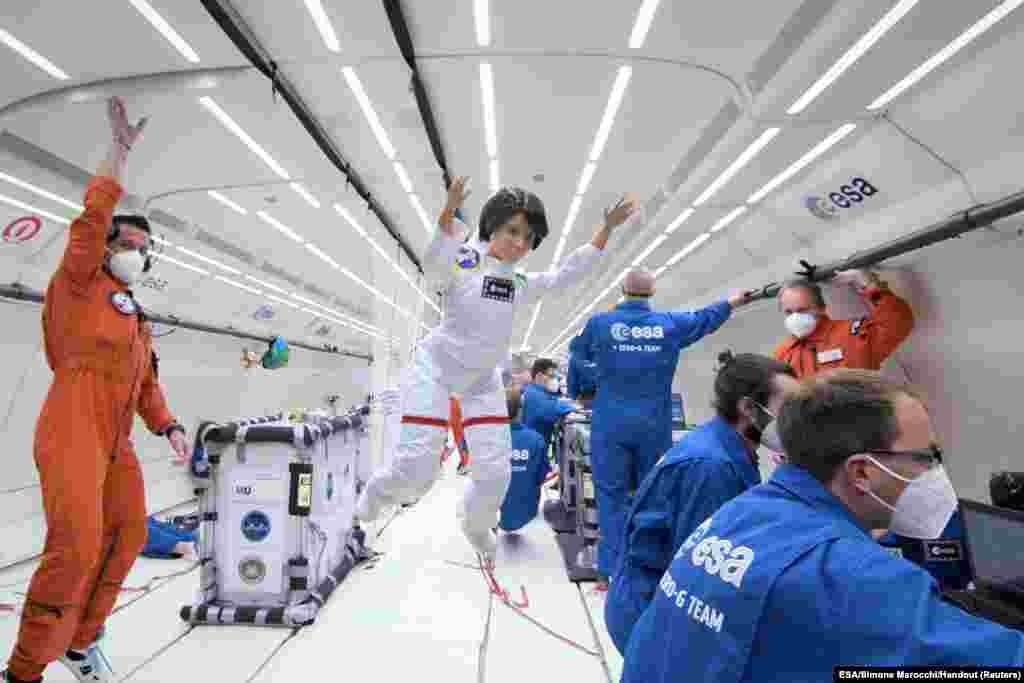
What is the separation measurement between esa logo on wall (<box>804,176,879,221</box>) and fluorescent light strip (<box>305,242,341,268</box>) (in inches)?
231

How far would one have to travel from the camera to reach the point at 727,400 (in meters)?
1.64

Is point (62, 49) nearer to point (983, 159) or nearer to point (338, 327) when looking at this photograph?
point (983, 159)

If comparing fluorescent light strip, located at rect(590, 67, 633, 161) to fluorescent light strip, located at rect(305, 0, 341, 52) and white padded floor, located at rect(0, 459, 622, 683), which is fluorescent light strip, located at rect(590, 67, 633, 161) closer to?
fluorescent light strip, located at rect(305, 0, 341, 52)

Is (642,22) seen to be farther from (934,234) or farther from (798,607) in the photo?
(798,607)

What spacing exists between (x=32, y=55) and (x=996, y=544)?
4828mm

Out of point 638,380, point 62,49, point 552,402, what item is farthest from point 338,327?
point 638,380

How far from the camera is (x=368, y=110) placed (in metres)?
4.09

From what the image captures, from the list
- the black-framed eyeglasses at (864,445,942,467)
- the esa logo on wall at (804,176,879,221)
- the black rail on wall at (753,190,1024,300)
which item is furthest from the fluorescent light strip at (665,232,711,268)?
the black-framed eyeglasses at (864,445,942,467)

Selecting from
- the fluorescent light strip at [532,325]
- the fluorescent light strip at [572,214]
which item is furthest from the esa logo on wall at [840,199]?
the fluorescent light strip at [532,325]

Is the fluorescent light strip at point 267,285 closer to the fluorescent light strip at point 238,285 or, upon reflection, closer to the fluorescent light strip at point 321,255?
the fluorescent light strip at point 238,285

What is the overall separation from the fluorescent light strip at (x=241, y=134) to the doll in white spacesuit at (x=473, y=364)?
2544mm

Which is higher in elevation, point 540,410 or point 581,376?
point 581,376

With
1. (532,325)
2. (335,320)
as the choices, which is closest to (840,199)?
(335,320)

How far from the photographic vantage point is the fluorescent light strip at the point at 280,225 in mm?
5759
